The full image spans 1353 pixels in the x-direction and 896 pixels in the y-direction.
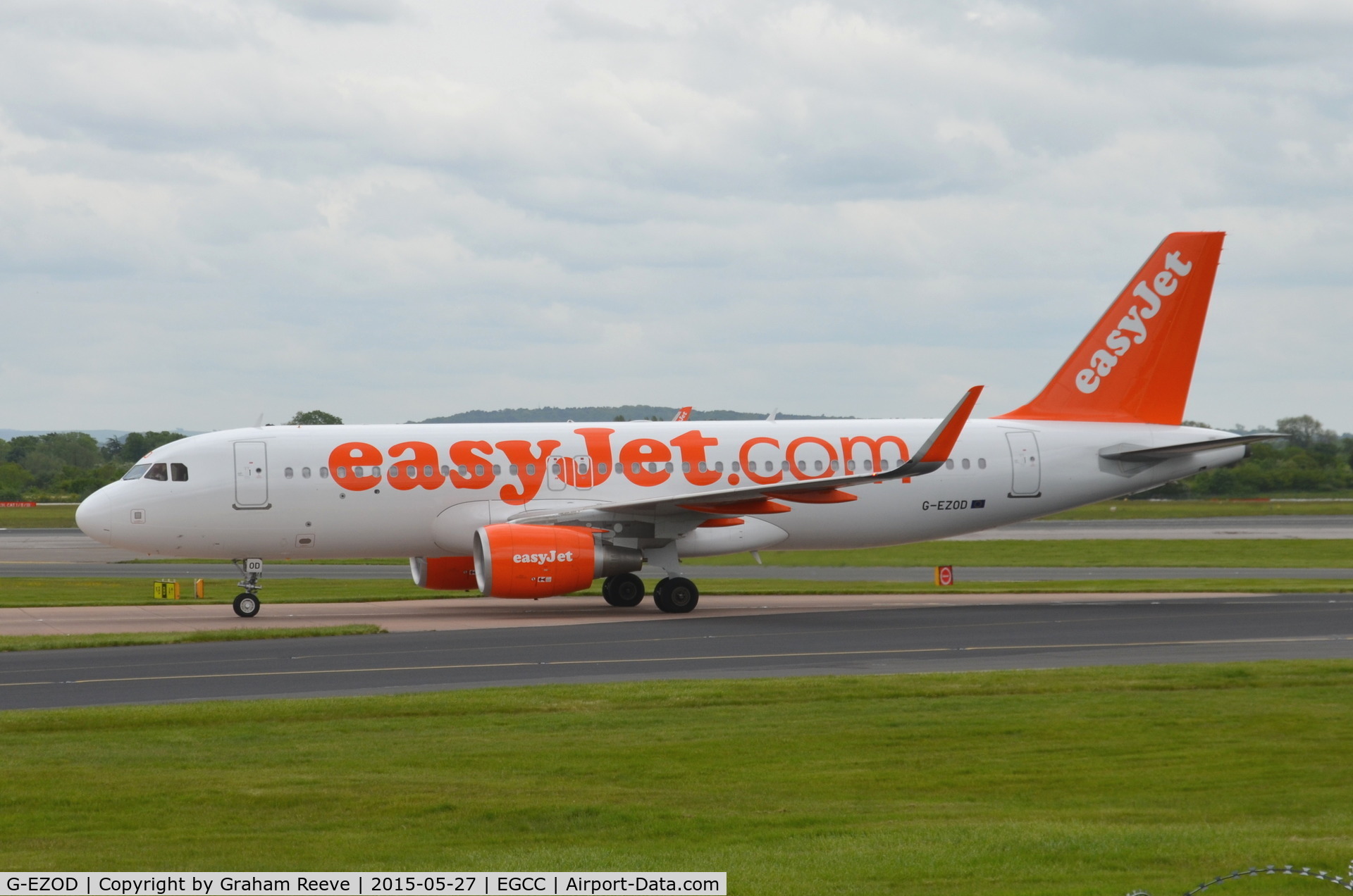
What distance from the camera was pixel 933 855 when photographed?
9.42 meters

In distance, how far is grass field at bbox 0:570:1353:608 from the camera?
33844 mm

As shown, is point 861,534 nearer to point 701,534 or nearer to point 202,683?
point 701,534

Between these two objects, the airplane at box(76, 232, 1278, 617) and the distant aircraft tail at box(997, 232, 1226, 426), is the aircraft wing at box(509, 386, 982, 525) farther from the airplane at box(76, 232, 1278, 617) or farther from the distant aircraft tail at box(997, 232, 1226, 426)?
the distant aircraft tail at box(997, 232, 1226, 426)

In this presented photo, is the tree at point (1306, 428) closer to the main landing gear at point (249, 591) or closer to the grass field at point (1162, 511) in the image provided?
the grass field at point (1162, 511)

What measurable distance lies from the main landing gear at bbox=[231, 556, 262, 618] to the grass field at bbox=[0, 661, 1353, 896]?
12786mm

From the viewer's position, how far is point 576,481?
30844mm

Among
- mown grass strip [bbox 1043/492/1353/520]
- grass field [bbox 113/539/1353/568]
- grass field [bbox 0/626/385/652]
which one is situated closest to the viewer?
grass field [bbox 0/626/385/652]

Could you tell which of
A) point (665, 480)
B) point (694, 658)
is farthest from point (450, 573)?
point (694, 658)

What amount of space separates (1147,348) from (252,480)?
20.1 m

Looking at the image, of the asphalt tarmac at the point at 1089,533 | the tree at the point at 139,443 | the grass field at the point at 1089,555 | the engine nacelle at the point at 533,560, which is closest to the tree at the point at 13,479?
the tree at the point at 139,443

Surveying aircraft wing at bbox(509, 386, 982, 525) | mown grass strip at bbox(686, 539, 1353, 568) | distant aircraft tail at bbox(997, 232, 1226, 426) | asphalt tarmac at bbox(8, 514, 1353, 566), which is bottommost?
mown grass strip at bbox(686, 539, 1353, 568)
